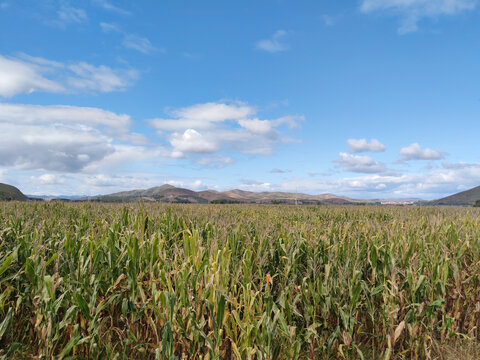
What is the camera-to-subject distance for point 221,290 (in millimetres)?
3107

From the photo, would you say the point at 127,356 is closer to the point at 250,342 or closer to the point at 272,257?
the point at 250,342

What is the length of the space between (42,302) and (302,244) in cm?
345

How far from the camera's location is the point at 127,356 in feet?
11.2

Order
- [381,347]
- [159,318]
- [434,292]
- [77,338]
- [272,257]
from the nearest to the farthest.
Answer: [77,338] < [159,318] < [381,347] < [434,292] < [272,257]

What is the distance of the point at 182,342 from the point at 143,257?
1.26 m

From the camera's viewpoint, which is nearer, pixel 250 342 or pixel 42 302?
pixel 250 342

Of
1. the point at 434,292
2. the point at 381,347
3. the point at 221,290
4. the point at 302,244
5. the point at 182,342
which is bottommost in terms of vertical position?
the point at 381,347

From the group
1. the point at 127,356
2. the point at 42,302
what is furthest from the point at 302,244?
the point at 42,302

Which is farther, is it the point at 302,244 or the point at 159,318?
the point at 302,244

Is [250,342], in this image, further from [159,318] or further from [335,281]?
[335,281]

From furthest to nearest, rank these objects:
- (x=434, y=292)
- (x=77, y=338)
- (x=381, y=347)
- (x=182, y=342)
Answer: (x=434, y=292), (x=381, y=347), (x=182, y=342), (x=77, y=338)

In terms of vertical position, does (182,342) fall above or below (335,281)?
below

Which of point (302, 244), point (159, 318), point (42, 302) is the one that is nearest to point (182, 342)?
point (159, 318)

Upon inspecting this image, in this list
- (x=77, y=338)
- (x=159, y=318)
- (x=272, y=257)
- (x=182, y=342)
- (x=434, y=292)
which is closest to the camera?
(x=77, y=338)
